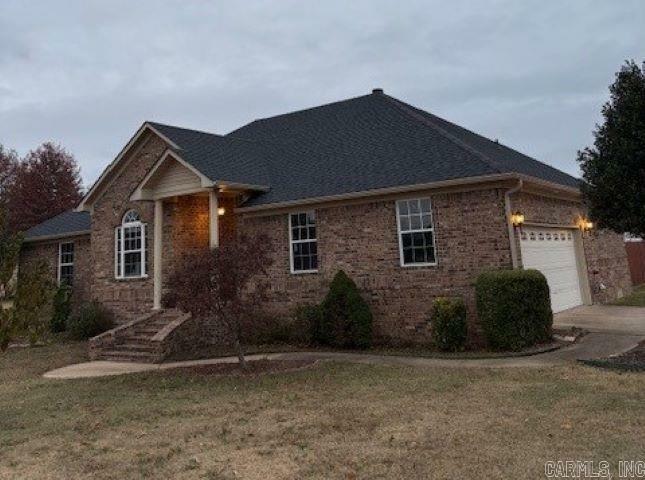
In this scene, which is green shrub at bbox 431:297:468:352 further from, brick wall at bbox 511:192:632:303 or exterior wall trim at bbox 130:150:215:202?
exterior wall trim at bbox 130:150:215:202

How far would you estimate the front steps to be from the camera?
476 inches

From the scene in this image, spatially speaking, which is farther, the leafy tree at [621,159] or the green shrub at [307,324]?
the green shrub at [307,324]

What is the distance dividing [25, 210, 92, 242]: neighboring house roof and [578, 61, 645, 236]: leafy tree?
1804cm

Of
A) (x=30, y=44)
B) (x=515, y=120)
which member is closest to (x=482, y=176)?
(x=30, y=44)

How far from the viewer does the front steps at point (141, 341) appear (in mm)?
12102

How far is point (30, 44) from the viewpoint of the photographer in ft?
57.4

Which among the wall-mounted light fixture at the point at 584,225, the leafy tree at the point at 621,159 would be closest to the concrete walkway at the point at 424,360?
the leafy tree at the point at 621,159

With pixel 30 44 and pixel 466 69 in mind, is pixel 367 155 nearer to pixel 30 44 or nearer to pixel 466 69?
pixel 30 44

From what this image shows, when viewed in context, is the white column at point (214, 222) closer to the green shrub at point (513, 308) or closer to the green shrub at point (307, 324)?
the green shrub at point (307, 324)

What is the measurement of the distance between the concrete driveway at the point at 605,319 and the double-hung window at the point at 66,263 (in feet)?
61.4

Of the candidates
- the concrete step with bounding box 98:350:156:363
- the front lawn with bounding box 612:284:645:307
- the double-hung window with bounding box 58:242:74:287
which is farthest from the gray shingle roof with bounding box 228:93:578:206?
the double-hung window with bounding box 58:242:74:287

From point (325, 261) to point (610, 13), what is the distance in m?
13.0

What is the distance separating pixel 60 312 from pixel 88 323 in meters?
3.14

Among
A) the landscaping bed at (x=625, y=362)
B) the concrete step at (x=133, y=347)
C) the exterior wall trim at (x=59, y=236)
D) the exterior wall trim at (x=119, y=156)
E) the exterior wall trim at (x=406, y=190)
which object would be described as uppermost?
the exterior wall trim at (x=119, y=156)
